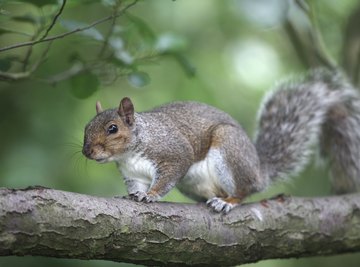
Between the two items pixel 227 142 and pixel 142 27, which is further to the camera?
pixel 227 142

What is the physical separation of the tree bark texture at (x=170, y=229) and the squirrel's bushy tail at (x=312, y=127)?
12.0 inches

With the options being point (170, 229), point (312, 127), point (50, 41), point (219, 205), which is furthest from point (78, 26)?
point (312, 127)

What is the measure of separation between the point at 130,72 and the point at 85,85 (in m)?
0.19

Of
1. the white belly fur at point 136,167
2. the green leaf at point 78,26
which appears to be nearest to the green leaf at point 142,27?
the green leaf at point 78,26

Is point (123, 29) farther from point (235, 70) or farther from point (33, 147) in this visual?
point (235, 70)

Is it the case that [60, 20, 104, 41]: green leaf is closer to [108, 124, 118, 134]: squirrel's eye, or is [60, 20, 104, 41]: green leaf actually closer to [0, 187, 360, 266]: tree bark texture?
[108, 124, 118, 134]: squirrel's eye

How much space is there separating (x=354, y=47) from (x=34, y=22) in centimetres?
221

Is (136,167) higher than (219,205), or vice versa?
(136,167)

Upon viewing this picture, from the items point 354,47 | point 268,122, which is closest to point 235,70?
point 354,47

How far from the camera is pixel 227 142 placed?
284 cm

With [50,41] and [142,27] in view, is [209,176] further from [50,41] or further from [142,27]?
[50,41]

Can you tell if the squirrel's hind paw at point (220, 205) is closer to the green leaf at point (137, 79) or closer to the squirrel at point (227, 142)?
the squirrel at point (227, 142)

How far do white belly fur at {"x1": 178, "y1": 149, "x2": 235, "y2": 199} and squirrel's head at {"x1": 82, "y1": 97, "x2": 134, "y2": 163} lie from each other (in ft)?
1.29

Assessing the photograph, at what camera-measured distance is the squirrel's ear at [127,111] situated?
2.61 metres
